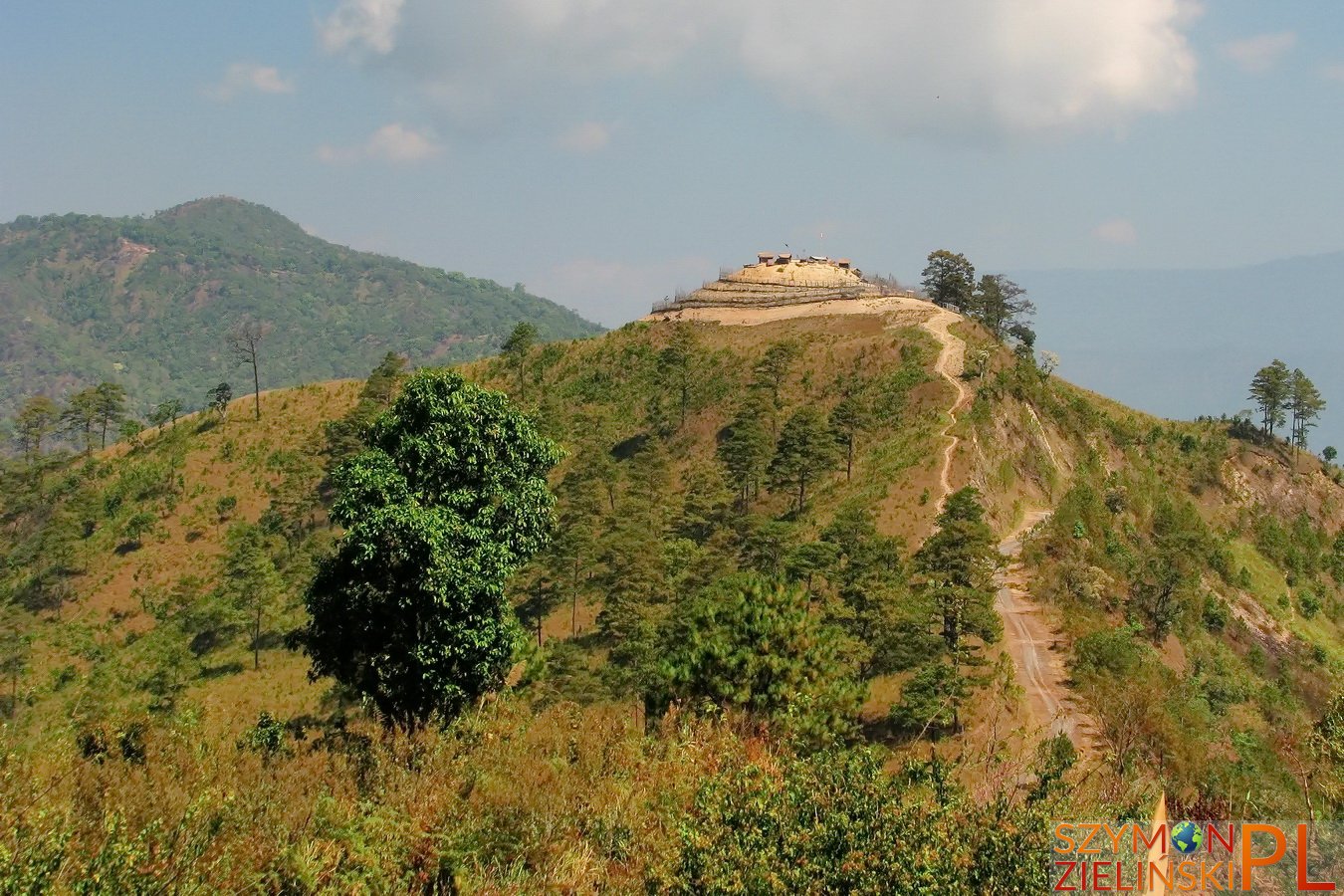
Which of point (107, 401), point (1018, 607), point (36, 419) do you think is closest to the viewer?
point (1018, 607)

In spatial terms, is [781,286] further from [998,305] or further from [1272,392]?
[1272,392]

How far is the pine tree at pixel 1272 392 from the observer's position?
77562 millimetres

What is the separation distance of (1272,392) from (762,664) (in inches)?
2880

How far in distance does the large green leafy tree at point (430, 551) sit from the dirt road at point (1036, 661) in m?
15.9

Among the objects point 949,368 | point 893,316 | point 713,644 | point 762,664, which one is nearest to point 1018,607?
point 762,664

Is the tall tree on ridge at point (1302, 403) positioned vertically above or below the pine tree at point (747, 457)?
above

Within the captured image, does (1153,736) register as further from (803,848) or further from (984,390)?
(984,390)

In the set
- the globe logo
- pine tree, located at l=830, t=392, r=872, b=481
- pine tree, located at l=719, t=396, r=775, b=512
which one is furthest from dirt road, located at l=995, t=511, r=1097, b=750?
pine tree, located at l=719, t=396, r=775, b=512

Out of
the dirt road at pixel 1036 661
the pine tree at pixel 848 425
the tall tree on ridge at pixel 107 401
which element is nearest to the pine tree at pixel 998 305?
the pine tree at pixel 848 425

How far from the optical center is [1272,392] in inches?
3054

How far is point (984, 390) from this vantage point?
6031 cm

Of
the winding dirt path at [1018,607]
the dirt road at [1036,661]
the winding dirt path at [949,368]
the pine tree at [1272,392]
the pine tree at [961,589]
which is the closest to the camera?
the dirt road at [1036,661]

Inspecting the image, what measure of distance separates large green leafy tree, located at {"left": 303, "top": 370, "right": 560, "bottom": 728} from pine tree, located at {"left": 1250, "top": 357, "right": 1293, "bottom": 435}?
73.9m

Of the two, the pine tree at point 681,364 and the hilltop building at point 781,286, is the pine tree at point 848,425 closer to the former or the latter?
the pine tree at point 681,364
